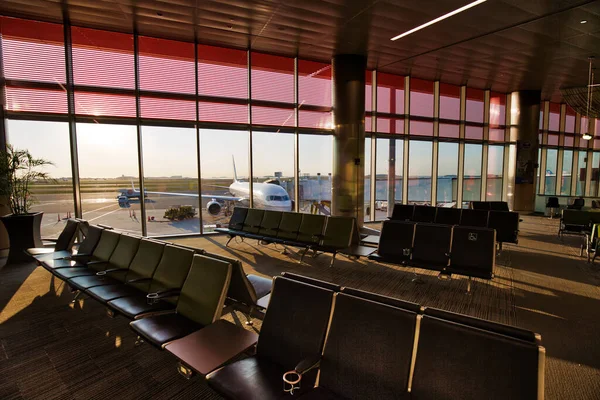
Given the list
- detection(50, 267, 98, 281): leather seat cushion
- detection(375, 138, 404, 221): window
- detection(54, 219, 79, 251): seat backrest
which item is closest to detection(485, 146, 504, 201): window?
detection(375, 138, 404, 221): window

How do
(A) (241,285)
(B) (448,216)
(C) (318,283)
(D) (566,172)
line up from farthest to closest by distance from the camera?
(D) (566,172), (B) (448,216), (A) (241,285), (C) (318,283)

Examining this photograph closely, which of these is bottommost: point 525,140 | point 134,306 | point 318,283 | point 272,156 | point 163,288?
point 134,306

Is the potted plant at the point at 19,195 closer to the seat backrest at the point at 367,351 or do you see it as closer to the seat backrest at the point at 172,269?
the seat backrest at the point at 172,269

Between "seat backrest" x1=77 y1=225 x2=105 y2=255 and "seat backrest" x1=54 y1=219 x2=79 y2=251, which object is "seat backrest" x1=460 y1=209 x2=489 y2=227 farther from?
"seat backrest" x1=54 y1=219 x2=79 y2=251

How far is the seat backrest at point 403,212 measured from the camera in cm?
774

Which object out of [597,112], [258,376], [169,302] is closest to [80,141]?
[169,302]

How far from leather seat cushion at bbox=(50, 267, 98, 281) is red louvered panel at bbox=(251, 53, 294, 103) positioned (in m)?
6.00

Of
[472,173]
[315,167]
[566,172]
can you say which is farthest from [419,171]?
[566,172]

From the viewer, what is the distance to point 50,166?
21.0 feet

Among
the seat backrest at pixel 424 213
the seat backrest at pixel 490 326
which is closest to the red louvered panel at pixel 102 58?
the seat backrest at pixel 424 213

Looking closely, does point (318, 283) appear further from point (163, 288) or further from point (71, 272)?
point (71, 272)

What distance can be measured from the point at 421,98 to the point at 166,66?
333 inches

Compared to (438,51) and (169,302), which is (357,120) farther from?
(169,302)

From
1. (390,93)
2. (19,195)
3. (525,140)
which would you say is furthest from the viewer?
(525,140)
